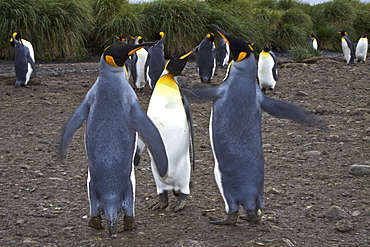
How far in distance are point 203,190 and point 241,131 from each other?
970 millimetres

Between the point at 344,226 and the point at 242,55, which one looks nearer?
the point at 344,226

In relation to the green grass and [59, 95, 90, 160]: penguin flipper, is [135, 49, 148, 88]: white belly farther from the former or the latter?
[59, 95, 90, 160]: penguin flipper

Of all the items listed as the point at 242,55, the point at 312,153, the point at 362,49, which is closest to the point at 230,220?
the point at 242,55

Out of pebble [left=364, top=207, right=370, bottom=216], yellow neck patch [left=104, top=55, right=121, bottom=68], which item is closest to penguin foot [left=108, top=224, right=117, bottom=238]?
yellow neck patch [left=104, top=55, right=121, bottom=68]

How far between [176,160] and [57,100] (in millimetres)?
5236

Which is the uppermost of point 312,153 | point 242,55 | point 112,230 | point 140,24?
point 242,55

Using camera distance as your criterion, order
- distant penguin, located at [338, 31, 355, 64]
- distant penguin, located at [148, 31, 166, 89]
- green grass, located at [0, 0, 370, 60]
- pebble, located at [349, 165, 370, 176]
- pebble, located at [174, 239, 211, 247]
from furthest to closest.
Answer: distant penguin, located at [338, 31, 355, 64] → green grass, located at [0, 0, 370, 60] → distant penguin, located at [148, 31, 166, 89] → pebble, located at [349, 165, 370, 176] → pebble, located at [174, 239, 211, 247]

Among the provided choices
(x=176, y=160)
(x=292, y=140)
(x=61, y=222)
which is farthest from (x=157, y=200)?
(x=292, y=140)

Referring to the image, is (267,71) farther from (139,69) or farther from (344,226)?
(344,226)

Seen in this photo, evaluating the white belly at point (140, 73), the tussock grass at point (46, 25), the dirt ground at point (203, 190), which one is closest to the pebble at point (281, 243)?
the dirt ground at point (203, 190)

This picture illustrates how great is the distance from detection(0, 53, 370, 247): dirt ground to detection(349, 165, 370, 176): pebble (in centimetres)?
5

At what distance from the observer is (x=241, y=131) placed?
3154 mm

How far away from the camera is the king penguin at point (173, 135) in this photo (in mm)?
3529

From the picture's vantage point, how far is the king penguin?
3.53 meters
